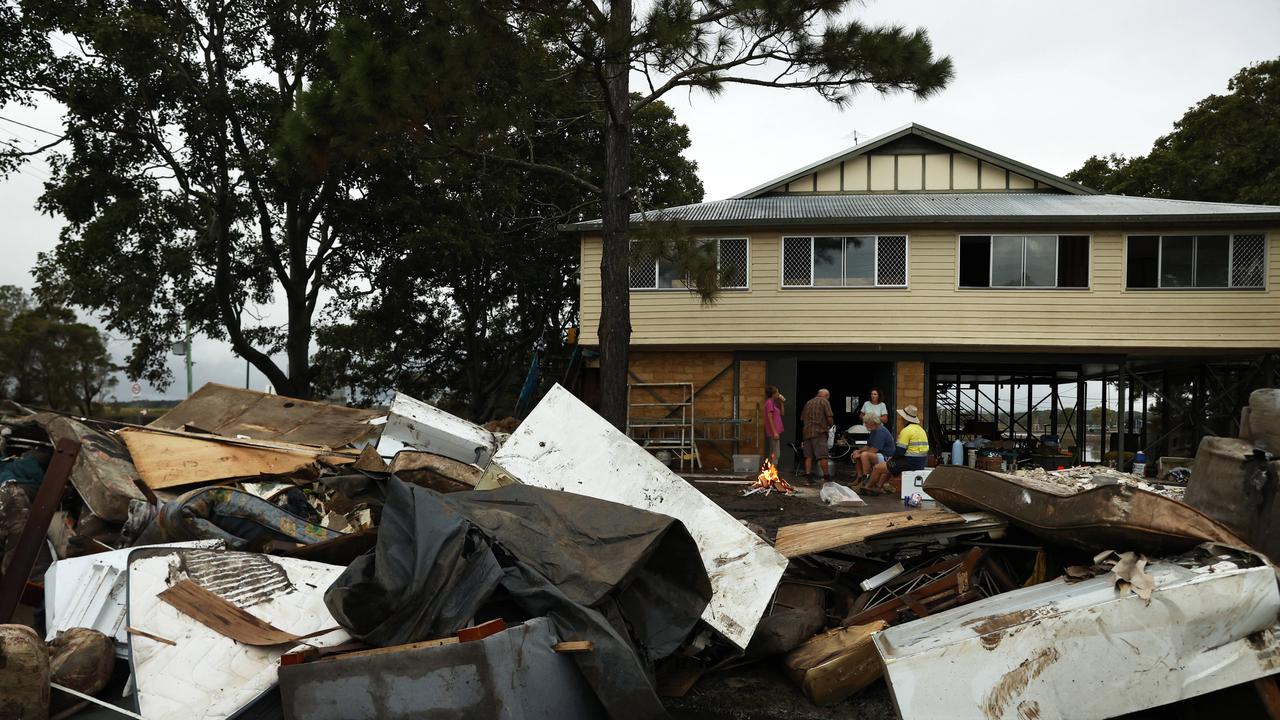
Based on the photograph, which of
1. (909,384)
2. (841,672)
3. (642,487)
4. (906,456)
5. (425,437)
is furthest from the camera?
(909,384)

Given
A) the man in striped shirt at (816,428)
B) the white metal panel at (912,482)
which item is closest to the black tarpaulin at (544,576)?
the white metal panel at (912,482)

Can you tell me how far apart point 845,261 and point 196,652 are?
1416cm

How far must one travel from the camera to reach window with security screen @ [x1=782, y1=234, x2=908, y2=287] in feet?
52.0

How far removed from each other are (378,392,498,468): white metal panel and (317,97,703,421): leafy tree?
11.5m

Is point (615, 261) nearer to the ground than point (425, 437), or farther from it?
farther from it

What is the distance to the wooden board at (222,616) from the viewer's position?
3.57 m

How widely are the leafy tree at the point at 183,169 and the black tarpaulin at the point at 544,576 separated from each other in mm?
12921

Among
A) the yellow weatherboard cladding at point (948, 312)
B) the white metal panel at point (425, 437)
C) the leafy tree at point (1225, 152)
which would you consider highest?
the leafy tree at point (1225, 152)

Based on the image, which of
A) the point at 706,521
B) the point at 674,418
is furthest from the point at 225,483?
the point at 674,418

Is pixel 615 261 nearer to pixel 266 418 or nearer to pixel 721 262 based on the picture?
pixel 266 418

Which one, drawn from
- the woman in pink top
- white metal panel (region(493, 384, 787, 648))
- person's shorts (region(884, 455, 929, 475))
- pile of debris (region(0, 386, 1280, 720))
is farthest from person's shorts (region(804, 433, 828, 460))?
white metal panel (region(493, 384, 787, 648))

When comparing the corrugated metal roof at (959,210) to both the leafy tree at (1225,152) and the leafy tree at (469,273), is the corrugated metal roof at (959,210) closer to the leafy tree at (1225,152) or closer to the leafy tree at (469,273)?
the leafy tree at (469,273)

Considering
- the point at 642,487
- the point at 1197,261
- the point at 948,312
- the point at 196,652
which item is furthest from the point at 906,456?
the point at 196,652

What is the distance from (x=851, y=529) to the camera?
5340mm
